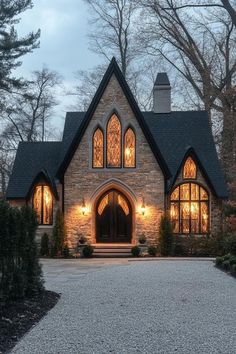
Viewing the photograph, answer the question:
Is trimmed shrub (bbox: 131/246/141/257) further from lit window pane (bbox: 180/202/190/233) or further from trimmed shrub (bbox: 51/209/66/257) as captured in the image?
trimmed shrub (bbox: 51/209/66/257)

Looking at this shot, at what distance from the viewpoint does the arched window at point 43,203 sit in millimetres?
21234

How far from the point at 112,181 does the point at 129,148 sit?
157 centimetres

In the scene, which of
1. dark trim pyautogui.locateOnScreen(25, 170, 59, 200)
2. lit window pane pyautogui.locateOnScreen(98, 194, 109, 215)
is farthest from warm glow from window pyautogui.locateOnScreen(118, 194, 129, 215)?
dark trim pyautogui.locateOnScreen(25, 170, 59, 200)

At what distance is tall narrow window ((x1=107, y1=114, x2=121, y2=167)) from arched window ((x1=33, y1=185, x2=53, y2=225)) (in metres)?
3.04

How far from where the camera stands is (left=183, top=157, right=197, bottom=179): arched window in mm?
21344

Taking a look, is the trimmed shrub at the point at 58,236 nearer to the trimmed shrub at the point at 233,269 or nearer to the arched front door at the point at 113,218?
the arched front door at the point at 113,218

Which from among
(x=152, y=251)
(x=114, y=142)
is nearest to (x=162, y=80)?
(x=114, y=142)

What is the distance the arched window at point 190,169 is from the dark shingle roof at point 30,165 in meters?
5.77

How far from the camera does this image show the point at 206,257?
64.4 ft

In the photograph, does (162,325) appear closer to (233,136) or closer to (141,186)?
(141,186)

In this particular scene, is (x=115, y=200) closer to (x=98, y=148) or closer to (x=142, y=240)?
(x=142, y=240)

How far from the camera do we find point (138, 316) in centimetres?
781

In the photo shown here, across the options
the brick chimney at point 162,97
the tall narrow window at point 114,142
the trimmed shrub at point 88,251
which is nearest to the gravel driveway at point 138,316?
the trimmed shrub at point 88,251

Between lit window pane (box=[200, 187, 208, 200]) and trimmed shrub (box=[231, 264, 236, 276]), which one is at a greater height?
lit window pane (box=[200, 187, 208, 200])
